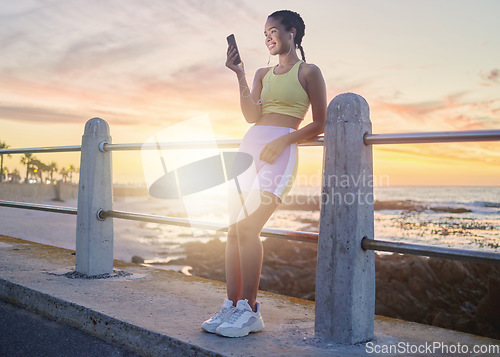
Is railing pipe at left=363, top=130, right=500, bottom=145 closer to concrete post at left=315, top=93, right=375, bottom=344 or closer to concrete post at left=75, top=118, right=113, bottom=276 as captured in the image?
concrete post at left=315, top=93, right=375, bottom=344

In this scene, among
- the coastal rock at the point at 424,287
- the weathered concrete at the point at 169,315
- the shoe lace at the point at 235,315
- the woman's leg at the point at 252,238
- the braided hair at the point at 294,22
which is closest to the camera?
the weathered concrete at the point at 169,315

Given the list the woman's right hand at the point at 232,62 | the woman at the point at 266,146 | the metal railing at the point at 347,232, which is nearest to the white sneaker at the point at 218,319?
the woman at the point at 266,146

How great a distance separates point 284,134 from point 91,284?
6.02 ft

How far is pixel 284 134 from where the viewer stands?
7.30 feet

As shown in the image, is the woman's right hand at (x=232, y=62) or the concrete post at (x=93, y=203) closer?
the woman's right hand at (x=232, y=62)

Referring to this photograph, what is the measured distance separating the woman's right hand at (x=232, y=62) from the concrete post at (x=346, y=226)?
22.8 inches

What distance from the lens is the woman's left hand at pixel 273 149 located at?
7.11 feet

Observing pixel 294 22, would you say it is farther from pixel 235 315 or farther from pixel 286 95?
pixel 235 315

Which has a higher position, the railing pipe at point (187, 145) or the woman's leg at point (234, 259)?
the railing pipe at point (187, 145)

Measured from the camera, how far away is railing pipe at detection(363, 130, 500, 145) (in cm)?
176

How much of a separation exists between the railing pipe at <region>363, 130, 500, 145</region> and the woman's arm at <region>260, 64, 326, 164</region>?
0.26 meters

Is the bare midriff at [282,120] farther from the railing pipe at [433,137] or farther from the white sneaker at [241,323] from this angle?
the white sneaker at [241,323]

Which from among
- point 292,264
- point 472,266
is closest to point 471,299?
point 472,266

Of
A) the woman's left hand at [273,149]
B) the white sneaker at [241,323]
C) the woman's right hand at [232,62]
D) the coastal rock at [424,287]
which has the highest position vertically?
the woman's right hand at [232,62]
